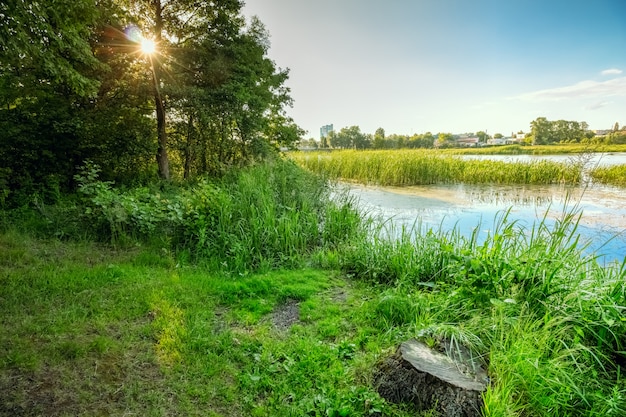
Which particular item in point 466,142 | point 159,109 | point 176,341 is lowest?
point 176,341

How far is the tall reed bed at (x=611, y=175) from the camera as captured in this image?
10.2 m

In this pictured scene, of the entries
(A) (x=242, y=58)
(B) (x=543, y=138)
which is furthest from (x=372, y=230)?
(B) (x=543, y=138)

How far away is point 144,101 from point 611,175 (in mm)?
14263

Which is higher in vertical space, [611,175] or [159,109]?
[159,109]

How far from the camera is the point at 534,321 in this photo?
6.73 ft

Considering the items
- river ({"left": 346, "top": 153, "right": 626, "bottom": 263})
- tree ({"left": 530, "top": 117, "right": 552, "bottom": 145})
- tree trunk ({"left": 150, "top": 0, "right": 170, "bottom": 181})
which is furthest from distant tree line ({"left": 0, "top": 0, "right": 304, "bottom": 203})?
tree ({"left": 530, "top": 117, "right": 552, "bottom": 145})

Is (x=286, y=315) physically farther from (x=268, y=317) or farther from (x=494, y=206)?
(x=494, y=206)

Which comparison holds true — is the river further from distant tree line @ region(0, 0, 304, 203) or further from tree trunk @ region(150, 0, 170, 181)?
tree trunk @ region(150, 0, 170, 181)

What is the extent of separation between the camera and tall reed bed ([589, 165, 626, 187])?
10.2 meters

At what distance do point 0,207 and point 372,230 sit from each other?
18.8 feet

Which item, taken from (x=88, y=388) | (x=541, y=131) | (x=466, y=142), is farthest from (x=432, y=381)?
(x=466, y=142)

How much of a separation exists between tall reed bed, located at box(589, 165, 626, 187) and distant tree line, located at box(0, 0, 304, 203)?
1120 cm

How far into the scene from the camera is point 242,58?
749 centimetres

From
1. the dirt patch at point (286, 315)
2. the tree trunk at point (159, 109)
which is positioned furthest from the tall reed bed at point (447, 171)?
the dirt patch at point (286, 315)
